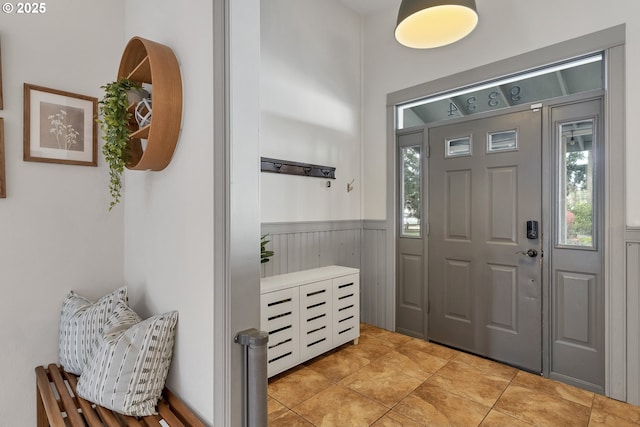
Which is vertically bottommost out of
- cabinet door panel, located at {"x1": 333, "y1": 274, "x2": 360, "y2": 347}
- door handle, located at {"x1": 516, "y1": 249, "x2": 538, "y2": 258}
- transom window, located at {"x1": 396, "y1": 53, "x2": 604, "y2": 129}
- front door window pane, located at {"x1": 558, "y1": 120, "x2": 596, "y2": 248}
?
cabinet door panel, located at {"x1": 333, "y1": 274, "x2": 360, "y2": 347}

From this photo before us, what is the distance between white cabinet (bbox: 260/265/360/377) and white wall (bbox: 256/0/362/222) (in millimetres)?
619

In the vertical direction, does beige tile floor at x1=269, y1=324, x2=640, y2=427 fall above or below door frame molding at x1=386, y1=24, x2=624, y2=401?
below

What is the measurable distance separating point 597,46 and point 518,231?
55.0 inches

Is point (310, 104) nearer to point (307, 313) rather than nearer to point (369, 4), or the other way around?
point (369, 4)

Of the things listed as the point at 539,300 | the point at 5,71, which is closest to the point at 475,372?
the point at 539,300

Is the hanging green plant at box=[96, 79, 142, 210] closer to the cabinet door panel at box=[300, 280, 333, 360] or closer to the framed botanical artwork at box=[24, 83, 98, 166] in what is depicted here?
the framed botanical artwork at box=[24, 83, 98, 166]

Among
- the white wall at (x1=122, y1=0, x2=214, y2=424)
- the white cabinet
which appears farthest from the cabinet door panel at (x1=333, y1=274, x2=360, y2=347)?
the white wall at (x1=122, y1=0, x2=214, y2=424)

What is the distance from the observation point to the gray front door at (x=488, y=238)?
2.55 metres

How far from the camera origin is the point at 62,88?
5.79 ft

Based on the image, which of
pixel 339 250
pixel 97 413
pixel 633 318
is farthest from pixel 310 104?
pixel 633 318

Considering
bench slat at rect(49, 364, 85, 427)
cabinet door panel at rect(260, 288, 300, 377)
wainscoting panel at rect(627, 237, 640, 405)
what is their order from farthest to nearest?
cabinet door panel at rect(260, 288, 300, 377)
wainscoting panel at rect(627, 237, 640, 405)
bench slat at rect(49, 364, 85, 427)

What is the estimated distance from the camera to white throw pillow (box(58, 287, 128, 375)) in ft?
5.01

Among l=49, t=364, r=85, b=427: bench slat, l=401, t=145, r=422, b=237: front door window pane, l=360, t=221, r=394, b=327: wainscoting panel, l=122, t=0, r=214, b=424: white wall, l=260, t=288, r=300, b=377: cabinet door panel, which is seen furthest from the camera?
l=360, t=221, r=394, b=327: wainscoting panel
